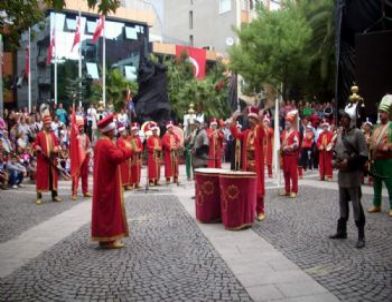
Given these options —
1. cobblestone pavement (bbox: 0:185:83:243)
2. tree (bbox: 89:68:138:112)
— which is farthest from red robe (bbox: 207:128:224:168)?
tree (bbox: 89:68:138:112)

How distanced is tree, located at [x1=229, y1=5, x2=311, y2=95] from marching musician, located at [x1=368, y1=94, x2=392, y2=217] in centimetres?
2266

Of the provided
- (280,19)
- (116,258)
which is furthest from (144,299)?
(280,19)

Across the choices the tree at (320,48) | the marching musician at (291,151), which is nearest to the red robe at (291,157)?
the marching musician at (291,151)

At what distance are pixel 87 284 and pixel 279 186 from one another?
10.2 metres

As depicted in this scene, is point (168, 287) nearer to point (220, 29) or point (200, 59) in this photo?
point (200, 59)

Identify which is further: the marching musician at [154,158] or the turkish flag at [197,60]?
the turkish flag at [197,60]

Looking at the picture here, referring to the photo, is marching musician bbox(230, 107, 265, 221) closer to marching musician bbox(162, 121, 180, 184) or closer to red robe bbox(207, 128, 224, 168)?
red robe bbox(207, 128, 224, 168)

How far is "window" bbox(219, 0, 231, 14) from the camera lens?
56550mm

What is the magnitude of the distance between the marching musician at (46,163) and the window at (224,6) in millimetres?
46505

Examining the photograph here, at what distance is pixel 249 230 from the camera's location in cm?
881

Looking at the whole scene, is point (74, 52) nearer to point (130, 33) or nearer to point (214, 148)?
point (130, 33)

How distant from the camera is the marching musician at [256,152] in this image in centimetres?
967

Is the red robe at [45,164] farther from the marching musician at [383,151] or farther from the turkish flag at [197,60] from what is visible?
the turkish flag at [197,60]

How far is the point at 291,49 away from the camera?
107ft
